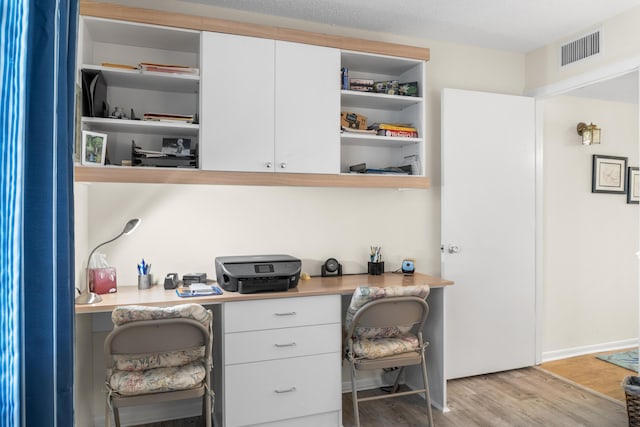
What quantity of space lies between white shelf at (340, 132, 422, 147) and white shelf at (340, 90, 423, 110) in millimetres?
250

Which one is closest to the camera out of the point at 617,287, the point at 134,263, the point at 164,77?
the point at 164,77

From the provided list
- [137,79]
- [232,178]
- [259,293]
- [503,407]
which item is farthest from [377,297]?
[137,79]

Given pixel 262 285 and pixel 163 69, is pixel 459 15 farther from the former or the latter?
pixel 262 285

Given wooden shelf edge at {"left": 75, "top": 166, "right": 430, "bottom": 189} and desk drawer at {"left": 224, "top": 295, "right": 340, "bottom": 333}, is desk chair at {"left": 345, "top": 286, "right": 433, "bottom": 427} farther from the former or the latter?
wooden shelf edge at {"left": 75, "top": 166, "right": 430, "bottom": 189}

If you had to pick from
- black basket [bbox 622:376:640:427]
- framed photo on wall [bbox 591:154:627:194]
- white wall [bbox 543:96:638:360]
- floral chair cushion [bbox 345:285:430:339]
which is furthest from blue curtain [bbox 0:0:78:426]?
framed photo on wall [bbox 591:154:627:194]

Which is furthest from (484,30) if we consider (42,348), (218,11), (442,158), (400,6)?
(42,348)

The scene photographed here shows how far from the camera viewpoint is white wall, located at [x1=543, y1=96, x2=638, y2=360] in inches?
146

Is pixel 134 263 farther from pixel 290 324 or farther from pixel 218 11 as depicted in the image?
pixel 218 11

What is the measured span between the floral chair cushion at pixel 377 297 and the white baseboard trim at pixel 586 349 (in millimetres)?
1937

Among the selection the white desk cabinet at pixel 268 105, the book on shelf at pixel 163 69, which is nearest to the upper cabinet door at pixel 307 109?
the white desk cabinet at pixel 268 105

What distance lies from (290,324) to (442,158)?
5.38 ft

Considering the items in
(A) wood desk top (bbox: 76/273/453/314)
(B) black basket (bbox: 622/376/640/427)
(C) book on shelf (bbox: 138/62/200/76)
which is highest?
(C) book on shelf (bbox: 138/62/200/76)

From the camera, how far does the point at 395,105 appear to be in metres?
3.04

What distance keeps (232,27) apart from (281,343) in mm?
1774
